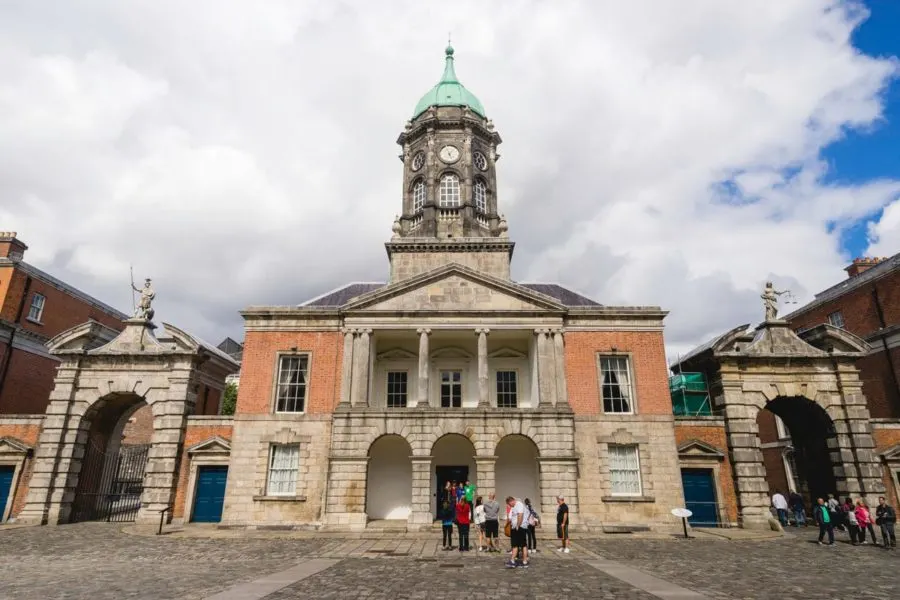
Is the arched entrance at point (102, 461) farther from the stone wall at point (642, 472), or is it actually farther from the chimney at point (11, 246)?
the stone wall at point (642, 472)

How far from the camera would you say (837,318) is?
30375 mm

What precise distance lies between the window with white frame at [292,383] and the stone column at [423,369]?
17.4ft

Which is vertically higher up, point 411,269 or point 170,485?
point 411,269

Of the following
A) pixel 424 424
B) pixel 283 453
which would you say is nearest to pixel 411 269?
pixel 424 424

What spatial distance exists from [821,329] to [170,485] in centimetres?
3023

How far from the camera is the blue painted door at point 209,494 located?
22.5m

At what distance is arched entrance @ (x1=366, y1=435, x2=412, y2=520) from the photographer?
23141 mm

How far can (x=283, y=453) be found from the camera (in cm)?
2258

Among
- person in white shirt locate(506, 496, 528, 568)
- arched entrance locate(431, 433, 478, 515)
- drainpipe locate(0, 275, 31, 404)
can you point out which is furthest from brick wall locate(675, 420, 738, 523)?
drainpipe locate(0, 275, 31, 404)

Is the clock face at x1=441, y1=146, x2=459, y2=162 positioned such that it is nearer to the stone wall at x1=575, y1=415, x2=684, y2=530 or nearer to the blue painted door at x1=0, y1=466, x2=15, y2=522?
the stone wall at x1=575, y1=415, x2=684, y2=530

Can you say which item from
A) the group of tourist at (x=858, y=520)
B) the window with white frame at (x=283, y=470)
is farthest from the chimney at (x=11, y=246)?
the group of tourist at (x=858, y=520)

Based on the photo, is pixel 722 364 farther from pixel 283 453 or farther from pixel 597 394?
pixel 283 453

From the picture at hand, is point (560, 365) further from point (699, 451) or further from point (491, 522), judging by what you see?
point (491, 522)

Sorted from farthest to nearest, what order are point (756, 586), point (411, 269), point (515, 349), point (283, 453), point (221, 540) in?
point (411, 269), point (515, 349), point (283, 453), point (221, 540), point (756, 586)
